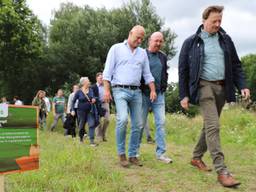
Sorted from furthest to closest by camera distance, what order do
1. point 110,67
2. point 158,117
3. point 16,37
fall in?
point 16,37 < point 158,117 < point 110,67

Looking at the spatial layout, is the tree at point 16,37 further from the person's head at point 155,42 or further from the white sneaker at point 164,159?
the white sneaker at point 164,159

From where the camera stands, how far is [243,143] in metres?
12.0

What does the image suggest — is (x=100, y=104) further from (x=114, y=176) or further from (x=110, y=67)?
(x=114, y=176)

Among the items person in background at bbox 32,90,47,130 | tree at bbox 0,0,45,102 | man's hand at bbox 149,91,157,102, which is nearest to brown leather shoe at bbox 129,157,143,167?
man's hand at bbox 149,91,157,102

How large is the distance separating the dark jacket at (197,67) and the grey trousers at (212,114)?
9 centimetres

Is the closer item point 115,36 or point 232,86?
point 232,86

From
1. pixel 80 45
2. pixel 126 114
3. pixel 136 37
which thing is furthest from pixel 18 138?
pixel 80 45

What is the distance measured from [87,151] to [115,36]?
32.8 metres

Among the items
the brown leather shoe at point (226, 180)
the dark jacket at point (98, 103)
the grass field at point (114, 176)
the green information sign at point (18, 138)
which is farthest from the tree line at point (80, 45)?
the green information sign at point (18, 138)

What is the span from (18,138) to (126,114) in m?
2.84

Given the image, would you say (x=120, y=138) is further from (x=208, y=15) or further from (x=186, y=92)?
(x=208, y=15)

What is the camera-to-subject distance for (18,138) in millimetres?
4484

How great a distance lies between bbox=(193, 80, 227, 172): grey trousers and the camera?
19.7 feet

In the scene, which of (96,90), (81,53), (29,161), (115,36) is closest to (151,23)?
(115,36)
